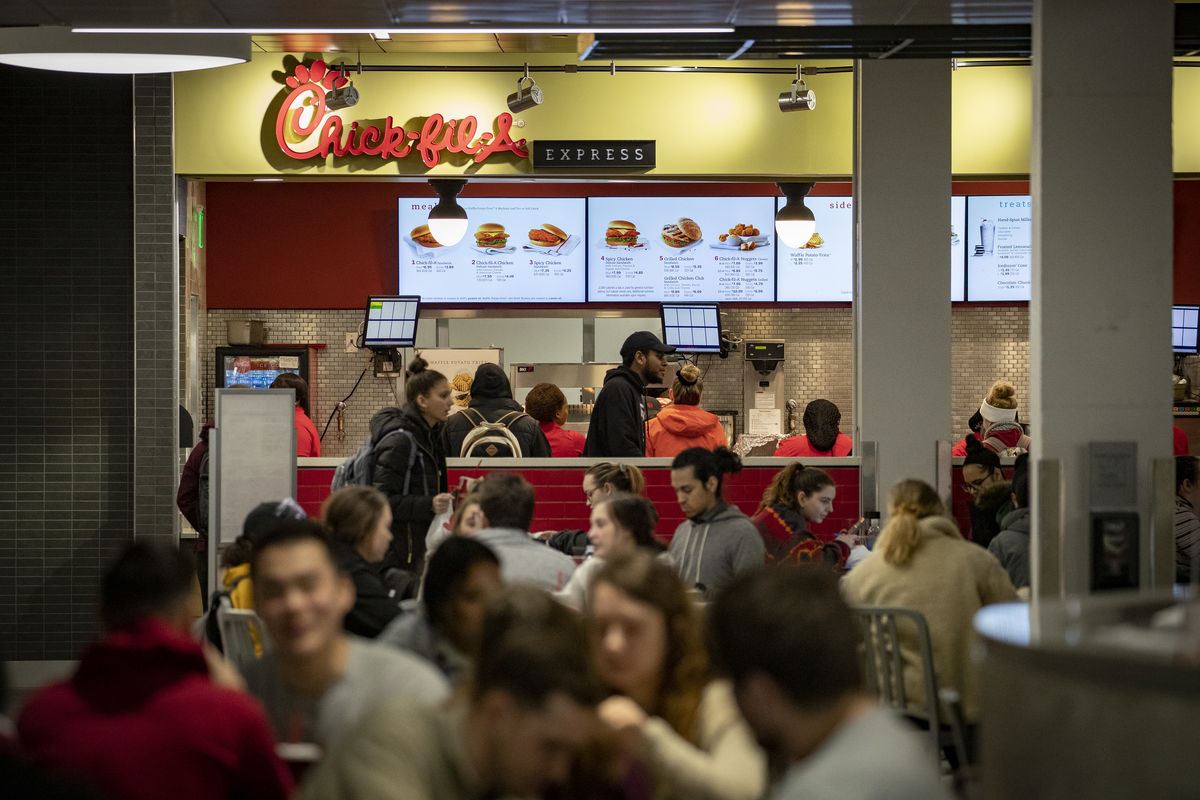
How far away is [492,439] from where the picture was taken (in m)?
7.46

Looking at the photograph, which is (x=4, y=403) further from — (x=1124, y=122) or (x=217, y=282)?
(x=1124, y=122)

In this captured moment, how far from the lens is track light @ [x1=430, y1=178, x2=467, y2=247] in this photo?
949cm

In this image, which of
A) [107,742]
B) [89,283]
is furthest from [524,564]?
[89,283]

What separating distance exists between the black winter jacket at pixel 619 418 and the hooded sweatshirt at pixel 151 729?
5.48 metres

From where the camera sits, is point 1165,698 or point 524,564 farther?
point 524,564

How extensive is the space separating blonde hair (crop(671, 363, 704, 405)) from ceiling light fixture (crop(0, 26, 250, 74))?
311cm

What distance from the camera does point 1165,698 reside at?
62.4 inches

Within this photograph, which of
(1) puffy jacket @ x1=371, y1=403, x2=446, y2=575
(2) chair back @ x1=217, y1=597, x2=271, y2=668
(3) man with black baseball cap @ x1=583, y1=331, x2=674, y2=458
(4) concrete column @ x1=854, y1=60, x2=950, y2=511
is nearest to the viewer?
(2) chair back @ x1=217, y1=597, x2=271, y2=668

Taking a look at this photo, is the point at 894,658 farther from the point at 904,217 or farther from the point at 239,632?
the point at 904,217

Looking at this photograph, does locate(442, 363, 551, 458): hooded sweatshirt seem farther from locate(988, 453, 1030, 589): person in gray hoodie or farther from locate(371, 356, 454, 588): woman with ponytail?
locate(988, 453, 1030, 589): person in gray hoodie

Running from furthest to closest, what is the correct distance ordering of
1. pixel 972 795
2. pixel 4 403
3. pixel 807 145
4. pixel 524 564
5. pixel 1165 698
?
pixel 807 145, pixel 4 403, pixel 524 564, pixel 972 795, pixel 1165 698

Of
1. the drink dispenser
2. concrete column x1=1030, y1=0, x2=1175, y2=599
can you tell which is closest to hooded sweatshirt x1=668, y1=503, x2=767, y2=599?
concrete column x1=1030, y1=0, x2=1175, y2=599

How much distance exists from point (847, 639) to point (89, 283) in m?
6.99

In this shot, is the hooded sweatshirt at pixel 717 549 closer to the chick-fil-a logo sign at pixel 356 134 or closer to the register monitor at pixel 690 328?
the register monitor at pixel 690 328
